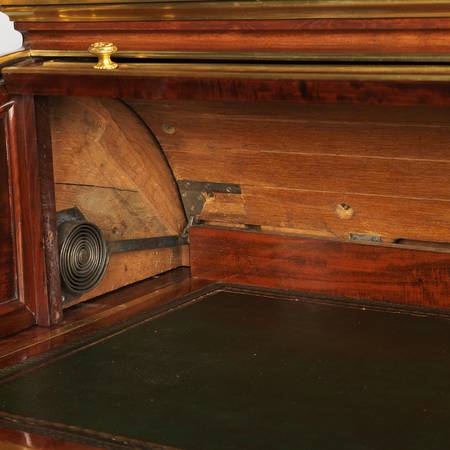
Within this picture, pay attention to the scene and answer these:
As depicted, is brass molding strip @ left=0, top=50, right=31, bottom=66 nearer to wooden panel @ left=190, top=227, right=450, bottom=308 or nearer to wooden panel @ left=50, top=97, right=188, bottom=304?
wooden panel @ left=50, top=97, right=188, bottom=304

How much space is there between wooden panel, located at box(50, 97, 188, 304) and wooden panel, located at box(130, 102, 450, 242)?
0.06m

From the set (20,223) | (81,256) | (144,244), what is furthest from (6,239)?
(144,244)

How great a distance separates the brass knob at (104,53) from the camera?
7.66 feet

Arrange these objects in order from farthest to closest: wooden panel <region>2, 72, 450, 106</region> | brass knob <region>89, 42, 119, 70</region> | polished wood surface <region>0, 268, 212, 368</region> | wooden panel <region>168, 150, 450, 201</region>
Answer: wooden panel <region>168, 150, 450, 201</region> → polished wood surface <region>0, 268, 212, 368</region> → brass knob <region>89, 42, 119, 70</region> → wooden panel <region>2, 72, 450, 106</region>

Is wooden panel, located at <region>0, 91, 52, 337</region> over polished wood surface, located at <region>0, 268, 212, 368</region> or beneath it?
over

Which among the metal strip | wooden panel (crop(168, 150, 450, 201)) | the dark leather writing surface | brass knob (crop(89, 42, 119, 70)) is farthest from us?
the metal strip

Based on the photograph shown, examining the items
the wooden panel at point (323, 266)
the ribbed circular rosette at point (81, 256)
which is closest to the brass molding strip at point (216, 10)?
the ribbed circular rosette at point (81, 256)

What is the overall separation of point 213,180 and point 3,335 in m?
0.77

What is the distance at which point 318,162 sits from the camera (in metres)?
2.77

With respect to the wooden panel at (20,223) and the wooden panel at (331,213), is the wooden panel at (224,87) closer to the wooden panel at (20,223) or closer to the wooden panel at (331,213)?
the wooden panel at (20,223)

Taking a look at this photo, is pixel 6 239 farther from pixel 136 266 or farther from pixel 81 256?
pixel 136 266

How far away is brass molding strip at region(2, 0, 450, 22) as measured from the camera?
205cm

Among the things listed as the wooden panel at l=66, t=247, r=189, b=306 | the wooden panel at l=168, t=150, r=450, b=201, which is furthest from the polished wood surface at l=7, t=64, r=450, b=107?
the wooden panel at l=66, t=247, r=189, b=306

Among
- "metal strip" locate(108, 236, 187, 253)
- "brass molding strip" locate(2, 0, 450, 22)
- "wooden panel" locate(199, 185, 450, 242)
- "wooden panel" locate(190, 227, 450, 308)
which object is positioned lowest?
"wooden panel" locate(190, 227, 450, 308)
